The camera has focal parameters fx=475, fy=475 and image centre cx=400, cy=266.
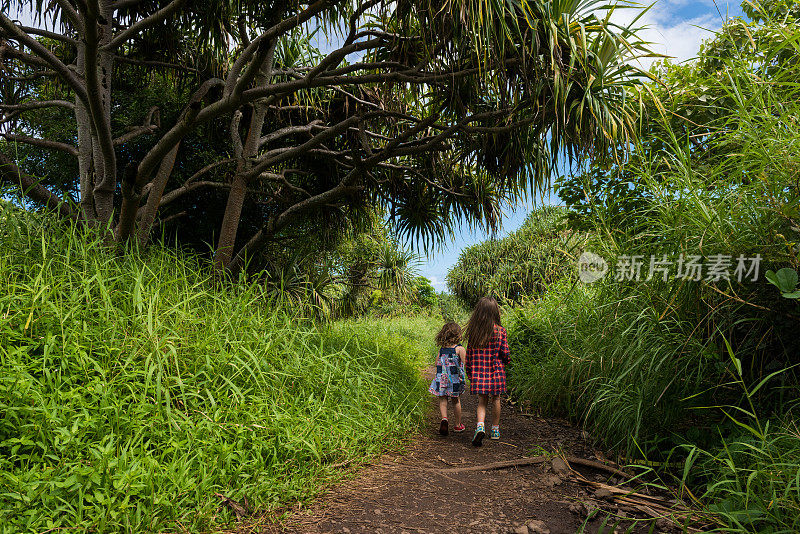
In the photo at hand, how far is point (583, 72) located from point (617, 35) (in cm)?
37

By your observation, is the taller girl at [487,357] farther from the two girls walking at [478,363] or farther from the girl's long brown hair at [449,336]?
the girl's long brown hair at [449,336]

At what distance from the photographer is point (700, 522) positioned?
208 cm

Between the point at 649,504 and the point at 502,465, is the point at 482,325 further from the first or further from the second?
the point at 649,504

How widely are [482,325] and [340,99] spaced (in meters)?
4.30

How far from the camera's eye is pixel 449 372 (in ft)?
13.1

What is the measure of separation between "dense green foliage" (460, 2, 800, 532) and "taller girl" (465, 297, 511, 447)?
0.60 m

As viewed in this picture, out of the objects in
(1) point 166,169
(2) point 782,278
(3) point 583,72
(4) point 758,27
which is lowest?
(2) point 782,278

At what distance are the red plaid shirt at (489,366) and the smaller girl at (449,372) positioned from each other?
0.09 m

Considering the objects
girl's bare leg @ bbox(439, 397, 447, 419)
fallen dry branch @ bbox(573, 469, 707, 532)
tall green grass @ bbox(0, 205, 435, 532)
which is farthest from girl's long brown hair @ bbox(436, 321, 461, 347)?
fallen dry branch @ bbox(573, 469, 707, 532)

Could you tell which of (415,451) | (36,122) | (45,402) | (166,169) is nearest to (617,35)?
(415,451)

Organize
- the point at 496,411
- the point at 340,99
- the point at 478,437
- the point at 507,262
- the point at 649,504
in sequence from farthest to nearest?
the point at 507,262, the point at 340,99, the point at 496,411, the point at 478,437, the point at 649,504

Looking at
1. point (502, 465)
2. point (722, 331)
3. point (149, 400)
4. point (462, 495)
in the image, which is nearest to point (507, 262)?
point (502, 465)

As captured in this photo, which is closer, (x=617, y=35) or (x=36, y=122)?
(x=617, y=35)

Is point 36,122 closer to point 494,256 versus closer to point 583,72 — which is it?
point 583,72
